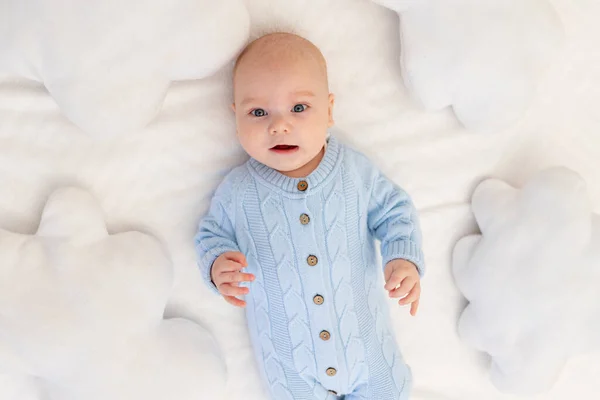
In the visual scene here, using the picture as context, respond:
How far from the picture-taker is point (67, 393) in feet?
3.62

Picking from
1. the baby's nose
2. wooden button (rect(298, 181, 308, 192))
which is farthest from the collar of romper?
the baby's nose

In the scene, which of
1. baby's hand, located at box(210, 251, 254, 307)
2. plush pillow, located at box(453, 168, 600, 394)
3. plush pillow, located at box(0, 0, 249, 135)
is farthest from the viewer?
plush pillow, located at box(453, 168, 600, 394)

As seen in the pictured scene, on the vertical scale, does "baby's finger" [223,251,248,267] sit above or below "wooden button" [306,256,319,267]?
below

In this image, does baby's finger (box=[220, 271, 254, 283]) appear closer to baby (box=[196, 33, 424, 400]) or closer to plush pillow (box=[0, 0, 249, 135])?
baby (box=[196, 33, 424, 400])

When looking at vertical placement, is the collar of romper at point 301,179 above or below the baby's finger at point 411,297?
above

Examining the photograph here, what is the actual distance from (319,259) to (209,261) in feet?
0.63

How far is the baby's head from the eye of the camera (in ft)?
3.37

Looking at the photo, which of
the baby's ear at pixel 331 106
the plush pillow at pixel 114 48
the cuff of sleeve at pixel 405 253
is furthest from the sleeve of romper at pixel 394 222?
the plush pillow at pixel 114 48

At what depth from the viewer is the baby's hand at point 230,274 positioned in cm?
106

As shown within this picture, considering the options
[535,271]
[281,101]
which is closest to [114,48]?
[281,101]

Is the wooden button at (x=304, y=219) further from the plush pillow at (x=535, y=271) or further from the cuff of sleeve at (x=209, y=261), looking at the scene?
the plush pillow at (x=535, y=271)

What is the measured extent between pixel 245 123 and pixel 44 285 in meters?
0.43

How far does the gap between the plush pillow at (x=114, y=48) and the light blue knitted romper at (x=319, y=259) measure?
0.22m

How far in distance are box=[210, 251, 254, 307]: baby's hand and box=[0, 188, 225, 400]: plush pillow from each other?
12 centimetres
